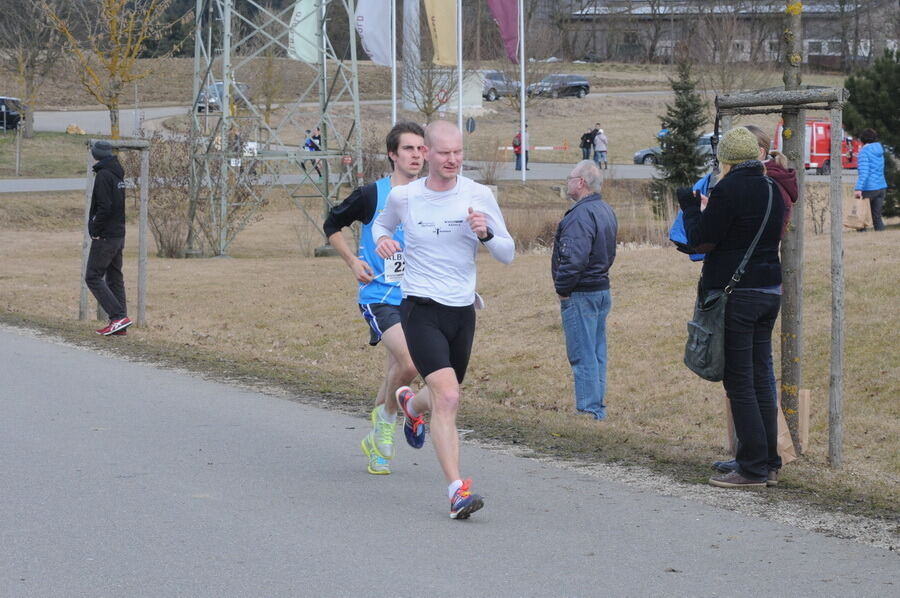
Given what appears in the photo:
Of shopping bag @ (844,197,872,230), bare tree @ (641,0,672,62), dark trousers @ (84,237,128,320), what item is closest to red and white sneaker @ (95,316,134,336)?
dark trousers @ (84,237,128,320)

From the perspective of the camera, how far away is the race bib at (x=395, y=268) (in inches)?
289

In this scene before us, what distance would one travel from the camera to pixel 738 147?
6840 millimetres

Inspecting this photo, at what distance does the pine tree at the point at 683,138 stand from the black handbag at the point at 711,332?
79.9 feet

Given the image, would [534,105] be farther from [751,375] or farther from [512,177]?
[751,375]

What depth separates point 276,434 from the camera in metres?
8.89

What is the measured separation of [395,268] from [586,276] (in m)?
3.04

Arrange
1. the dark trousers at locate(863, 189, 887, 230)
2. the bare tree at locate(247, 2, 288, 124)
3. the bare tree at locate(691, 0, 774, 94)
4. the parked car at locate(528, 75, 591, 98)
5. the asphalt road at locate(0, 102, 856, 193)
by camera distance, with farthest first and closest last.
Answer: the parked car at locate(528, 75, 591, 98), the bare tree at locate(247, 2, 288, 124), the bare tree at locate(691, 0, 774, 94), the asphalt road at locate(0, 102, 856, 193), the dark trousers at locate(863, 189, 887, 230)

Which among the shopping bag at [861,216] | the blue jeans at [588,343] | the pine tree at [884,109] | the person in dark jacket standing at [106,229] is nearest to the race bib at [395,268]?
the blue jeans at [588,343]

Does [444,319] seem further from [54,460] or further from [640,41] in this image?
[640,41]

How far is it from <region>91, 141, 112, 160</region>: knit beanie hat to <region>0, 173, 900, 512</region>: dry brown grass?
204 centimetres

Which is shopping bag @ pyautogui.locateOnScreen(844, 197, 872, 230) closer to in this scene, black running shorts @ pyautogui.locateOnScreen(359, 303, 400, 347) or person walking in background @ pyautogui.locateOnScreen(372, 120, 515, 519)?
black running shorts @ pyautogui.locateOnScreen(359, 303, 400, 347)

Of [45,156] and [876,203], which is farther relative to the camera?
[45,156]

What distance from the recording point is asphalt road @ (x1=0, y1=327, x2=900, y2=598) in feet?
17.7

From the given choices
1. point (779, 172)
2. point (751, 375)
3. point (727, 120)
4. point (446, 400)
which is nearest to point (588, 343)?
point (727, 120)
